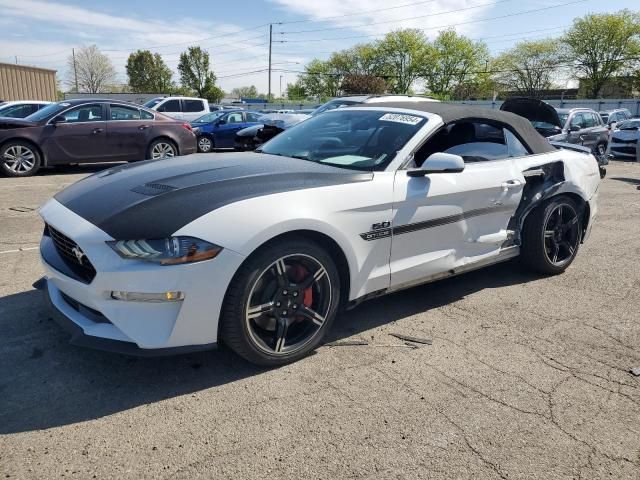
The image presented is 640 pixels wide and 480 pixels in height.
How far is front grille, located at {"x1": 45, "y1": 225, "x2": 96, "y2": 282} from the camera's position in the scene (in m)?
2.71

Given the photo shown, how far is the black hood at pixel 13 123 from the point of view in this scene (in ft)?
32.6

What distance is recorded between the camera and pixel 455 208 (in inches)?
147

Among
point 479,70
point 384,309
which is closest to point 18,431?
point 384,309

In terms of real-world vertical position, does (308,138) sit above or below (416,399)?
above

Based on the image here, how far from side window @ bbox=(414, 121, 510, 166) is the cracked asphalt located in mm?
1201

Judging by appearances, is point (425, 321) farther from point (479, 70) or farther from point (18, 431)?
point (479, 70)

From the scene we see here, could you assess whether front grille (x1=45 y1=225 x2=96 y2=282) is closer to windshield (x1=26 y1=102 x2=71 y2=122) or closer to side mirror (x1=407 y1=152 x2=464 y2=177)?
side mirror (x1=407 y1=152 x2=464 y2=177)

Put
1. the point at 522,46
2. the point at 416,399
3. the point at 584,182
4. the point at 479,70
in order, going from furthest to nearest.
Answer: the point at 479,70 < the point at 522,46 < the point at 584,182 < the point at 416,399

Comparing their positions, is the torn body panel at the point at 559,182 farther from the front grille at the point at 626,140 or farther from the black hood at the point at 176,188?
the front grille at the point at 626,140

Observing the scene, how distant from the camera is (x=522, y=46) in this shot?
7238 cm

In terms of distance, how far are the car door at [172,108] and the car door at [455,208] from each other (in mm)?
17224

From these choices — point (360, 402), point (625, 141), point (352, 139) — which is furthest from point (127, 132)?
point (625, 141)

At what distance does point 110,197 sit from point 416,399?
6.77 feet

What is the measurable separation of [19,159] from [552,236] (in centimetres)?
982
